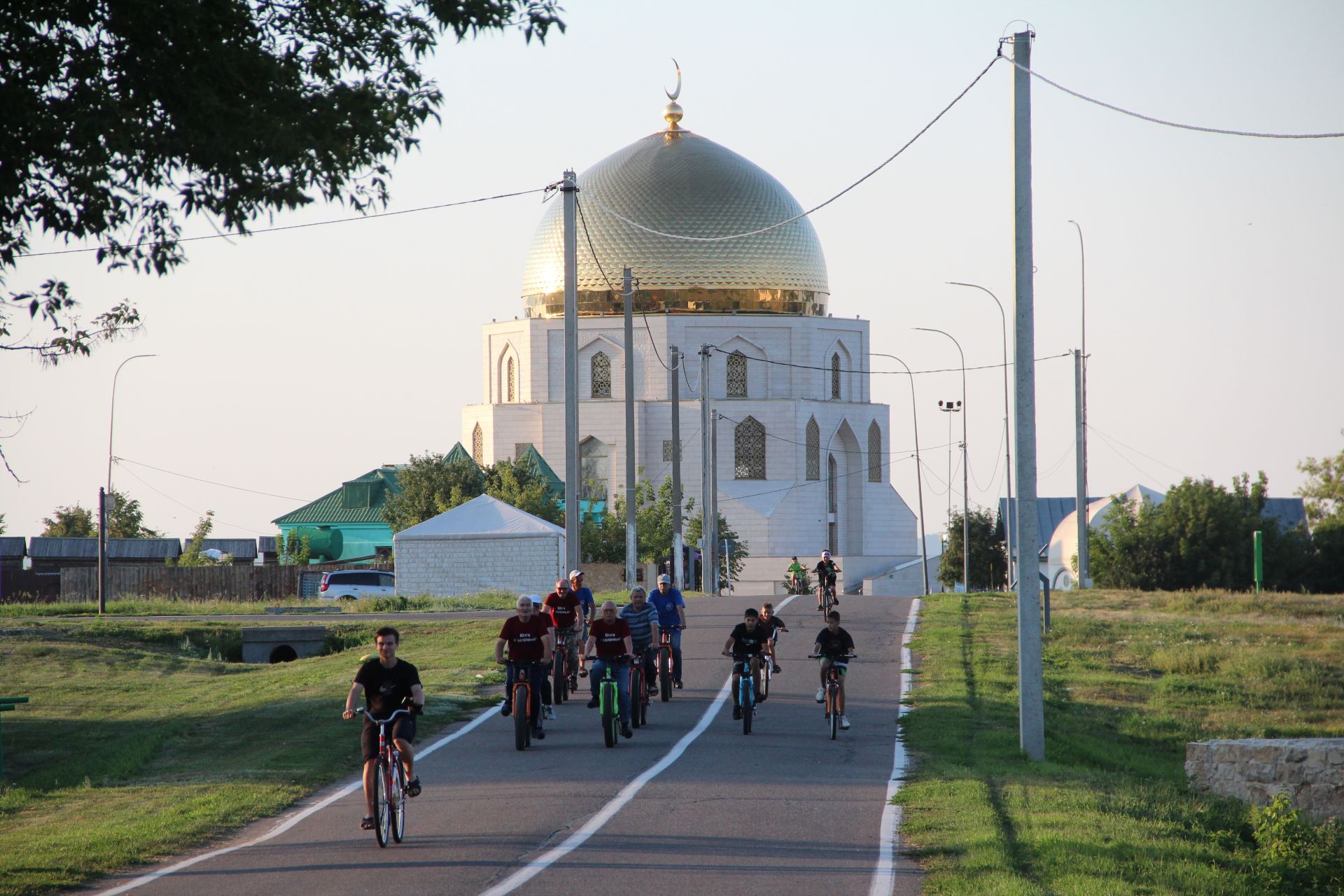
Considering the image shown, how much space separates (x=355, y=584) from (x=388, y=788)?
40415mm

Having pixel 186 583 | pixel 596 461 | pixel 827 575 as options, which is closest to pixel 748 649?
pixel 827 575

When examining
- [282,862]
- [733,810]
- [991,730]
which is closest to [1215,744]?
[991,730]

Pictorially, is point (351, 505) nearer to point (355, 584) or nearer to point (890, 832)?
point (355, 584)

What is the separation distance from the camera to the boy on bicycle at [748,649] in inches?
639

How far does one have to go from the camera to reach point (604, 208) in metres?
68.1

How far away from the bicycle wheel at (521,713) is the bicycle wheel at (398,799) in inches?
159

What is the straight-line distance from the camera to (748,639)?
54.3 feet

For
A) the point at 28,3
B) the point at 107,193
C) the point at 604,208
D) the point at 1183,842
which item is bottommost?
the point at 1183,842

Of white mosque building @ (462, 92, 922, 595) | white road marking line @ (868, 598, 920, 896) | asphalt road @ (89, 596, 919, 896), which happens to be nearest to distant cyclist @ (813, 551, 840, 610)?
white road marking line @ (868, 598, 920, 896)

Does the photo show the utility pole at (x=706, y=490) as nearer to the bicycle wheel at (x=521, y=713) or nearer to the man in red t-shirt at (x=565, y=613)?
the man in red t-shirt at (x=565, y=613)

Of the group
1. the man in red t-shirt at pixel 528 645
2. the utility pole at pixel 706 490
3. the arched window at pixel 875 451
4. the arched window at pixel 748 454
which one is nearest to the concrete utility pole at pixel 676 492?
the utility pole at pixel 706 490

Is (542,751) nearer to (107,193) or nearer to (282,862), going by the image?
(282,862)

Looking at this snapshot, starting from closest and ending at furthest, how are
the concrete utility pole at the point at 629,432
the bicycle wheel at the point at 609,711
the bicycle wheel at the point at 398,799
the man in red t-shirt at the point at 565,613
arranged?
the bicycle wheel at the point at 398,799, the bicycle wheel at the point at 609,711, the man in red t-shirt at the point at 565,613, the concrete utility pole at the point at 629,432

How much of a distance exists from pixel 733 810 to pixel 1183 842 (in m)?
3.14
